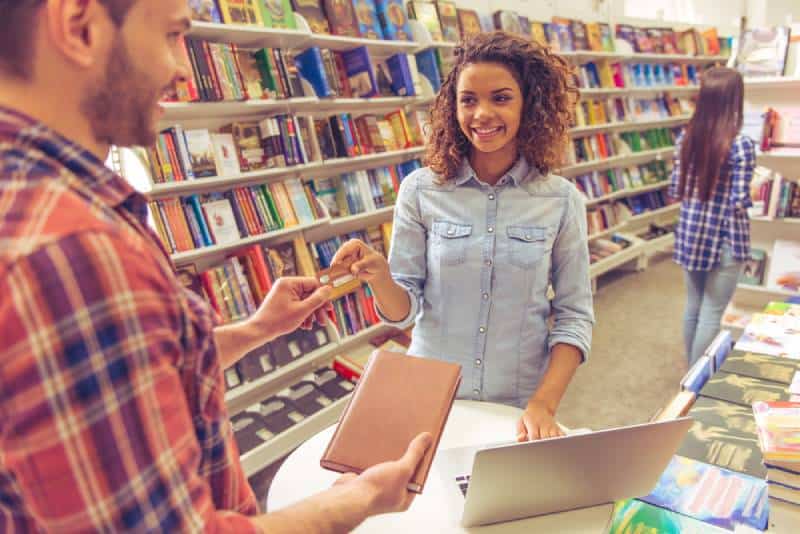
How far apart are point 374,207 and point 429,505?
2.24 metres

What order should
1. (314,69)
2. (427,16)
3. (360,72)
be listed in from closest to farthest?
(314,69) → (360,72) → (427,16)

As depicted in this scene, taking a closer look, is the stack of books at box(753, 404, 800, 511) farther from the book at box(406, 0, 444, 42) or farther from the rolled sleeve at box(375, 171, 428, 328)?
the book at box(406, 0, 444, 42)

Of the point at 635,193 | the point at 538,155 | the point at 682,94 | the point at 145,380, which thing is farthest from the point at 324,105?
the point at 682,94

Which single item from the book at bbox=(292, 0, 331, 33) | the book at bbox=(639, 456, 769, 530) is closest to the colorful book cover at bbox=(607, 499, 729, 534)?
the book at bbox=(639, 456, 769, 530)

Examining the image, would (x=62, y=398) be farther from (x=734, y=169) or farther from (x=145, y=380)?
(x=734, y=169)

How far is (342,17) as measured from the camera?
9.30 feet

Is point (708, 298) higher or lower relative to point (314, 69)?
lower

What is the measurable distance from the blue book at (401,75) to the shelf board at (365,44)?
0.06 metres

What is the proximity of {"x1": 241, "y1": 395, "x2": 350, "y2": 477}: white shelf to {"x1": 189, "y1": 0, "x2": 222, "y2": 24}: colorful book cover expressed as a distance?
1.79 m

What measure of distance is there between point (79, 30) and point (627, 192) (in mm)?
5488

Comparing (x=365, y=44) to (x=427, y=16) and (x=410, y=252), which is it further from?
(x=410, y=252)

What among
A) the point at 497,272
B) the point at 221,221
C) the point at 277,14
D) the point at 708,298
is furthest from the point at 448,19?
the point at 497,272

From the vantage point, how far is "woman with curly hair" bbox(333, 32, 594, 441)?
136 cm

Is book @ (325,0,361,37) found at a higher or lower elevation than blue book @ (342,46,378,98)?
higher
